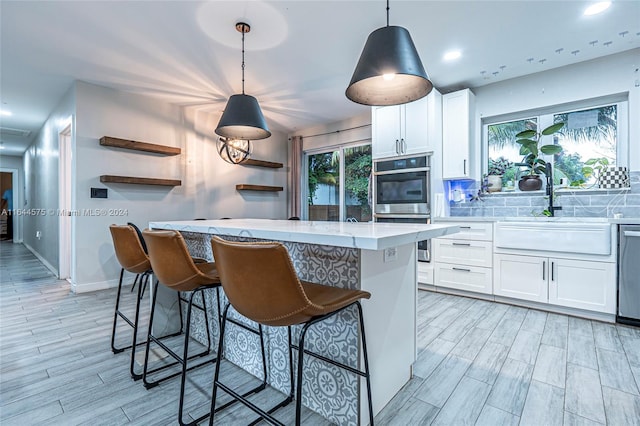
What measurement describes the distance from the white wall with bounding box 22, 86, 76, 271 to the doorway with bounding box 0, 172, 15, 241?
3708 millimetres

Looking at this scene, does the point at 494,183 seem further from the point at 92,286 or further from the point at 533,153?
the point at 92,286

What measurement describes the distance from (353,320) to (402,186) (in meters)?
2.81

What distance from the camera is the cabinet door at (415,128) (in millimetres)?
3752

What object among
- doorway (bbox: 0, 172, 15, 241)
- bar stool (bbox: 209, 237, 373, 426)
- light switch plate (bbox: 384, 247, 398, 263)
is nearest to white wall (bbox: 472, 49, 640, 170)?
light switch plate (bbox: 384, 247, 398, 263)

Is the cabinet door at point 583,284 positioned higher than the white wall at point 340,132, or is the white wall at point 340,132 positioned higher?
the white wall at point 340,132

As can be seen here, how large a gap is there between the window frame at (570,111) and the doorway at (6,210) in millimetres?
12739

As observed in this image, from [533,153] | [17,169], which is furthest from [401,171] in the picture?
[17,169]

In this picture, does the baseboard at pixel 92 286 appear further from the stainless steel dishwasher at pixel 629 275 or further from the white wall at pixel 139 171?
the stainless steel dishwasher at pixel 629 275

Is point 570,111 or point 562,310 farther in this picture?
point 570,111

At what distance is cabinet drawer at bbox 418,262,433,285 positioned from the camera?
3709mm

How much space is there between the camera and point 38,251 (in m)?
6.26

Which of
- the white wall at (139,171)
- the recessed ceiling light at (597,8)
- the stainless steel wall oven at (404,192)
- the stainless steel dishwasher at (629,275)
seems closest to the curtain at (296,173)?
the white wall at (139,171)

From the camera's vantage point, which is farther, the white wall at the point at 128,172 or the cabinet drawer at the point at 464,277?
the white wall at the point at 128,172

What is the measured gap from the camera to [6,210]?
380 inches
